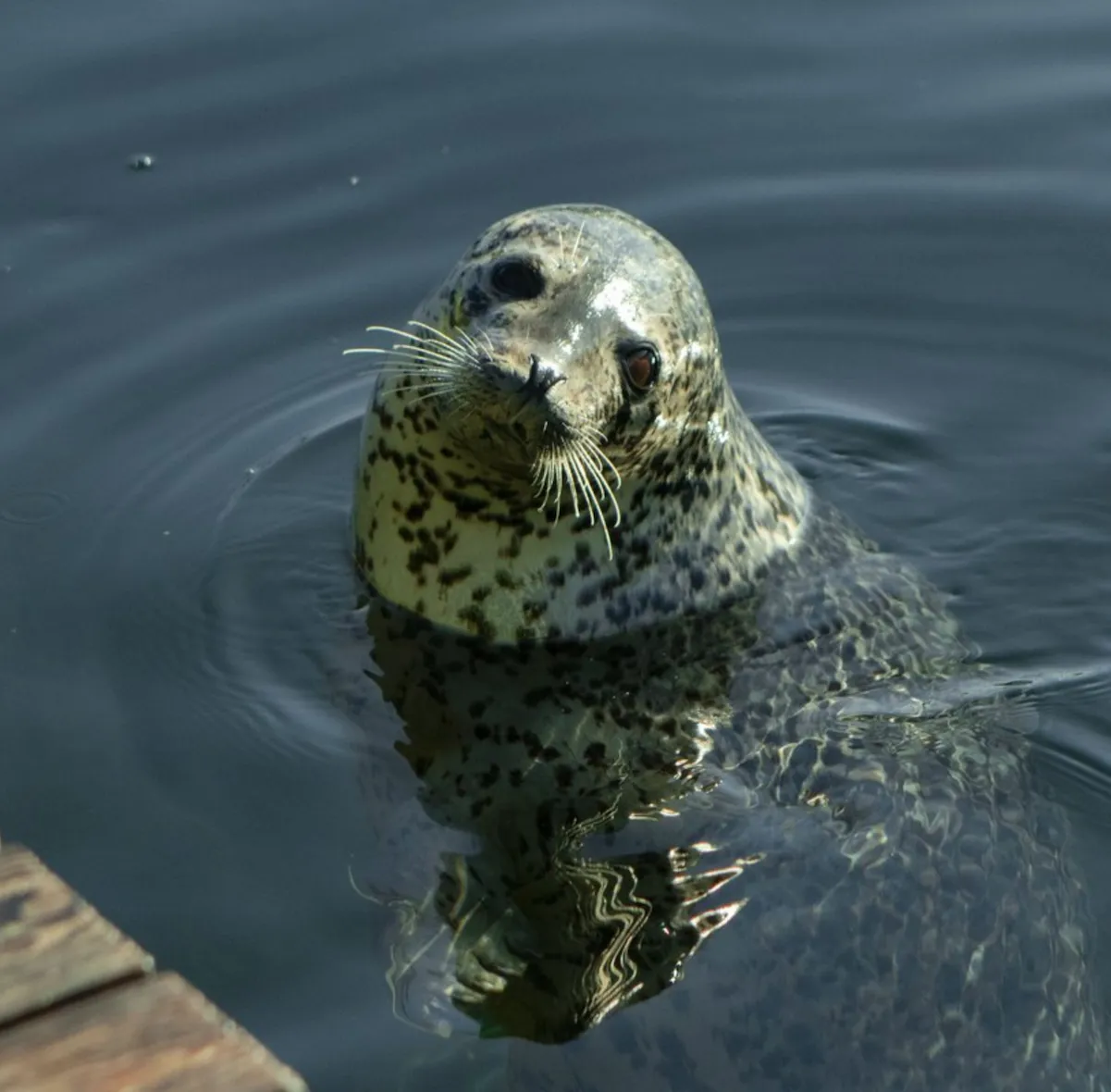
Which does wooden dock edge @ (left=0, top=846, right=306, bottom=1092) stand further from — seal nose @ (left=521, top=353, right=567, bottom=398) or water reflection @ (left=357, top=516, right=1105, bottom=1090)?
seal nose @ (left=521, top=353, right=567, bottom=398)

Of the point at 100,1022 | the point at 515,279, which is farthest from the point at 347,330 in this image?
the point at 100,1022

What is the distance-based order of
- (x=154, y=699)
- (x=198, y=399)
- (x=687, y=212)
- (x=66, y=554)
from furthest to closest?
(x=687, y=212) → (x=198, y=399) → (x=66, y=554) → (x=154, y=699)

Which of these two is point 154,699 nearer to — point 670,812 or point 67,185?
point 670,812

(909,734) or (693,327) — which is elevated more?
Result: (693,327)

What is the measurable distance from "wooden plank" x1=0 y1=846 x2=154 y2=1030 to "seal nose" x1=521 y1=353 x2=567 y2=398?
1.82 metres

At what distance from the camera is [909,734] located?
20.5 feet

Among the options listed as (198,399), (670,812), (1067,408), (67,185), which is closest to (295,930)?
(670,812)

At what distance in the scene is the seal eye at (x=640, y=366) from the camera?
6285 mm

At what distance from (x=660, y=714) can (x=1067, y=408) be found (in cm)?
269

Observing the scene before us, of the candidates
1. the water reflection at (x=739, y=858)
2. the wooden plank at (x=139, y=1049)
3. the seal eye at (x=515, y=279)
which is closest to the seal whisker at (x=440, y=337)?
the seal eye at (x=515, y=279)

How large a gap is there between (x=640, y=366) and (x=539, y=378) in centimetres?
52

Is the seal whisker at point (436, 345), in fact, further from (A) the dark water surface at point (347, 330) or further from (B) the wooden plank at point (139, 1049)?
(B) the wooden plank at point (139, 1049)

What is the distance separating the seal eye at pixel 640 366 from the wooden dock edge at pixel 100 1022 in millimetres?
2337

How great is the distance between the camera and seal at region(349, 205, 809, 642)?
6121 millimetres
